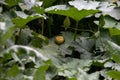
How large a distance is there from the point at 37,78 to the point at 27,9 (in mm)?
633

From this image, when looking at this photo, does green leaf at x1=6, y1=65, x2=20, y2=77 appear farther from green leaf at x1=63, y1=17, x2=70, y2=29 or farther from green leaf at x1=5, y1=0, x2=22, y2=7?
green leaf at x1=63, y1=17, x2=70, y2=29

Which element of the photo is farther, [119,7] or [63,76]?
[119,7]

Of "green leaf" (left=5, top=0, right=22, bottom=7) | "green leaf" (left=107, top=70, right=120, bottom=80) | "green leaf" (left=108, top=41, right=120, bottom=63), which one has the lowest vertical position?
"green leaf" (left=107, top=70, right=120, bottom=80)

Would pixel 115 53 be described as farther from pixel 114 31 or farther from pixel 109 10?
pixel 109 10

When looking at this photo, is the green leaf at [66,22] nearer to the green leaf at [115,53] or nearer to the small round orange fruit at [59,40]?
the small round orange fruit at [59,40]

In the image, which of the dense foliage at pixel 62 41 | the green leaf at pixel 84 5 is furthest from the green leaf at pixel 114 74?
the green leaf at pixel 84 5

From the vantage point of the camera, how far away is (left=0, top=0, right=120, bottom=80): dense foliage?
1824 millimetres

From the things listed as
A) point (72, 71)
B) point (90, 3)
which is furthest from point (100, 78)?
point (90, 3)

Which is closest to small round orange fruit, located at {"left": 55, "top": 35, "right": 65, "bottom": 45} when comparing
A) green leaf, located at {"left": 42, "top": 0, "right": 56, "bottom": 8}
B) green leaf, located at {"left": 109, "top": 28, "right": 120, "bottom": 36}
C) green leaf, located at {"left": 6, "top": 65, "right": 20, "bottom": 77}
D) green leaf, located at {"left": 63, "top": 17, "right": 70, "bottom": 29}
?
green leaf, located at {"left": 63, "top": 17, "right": 70, "bottom": 29}

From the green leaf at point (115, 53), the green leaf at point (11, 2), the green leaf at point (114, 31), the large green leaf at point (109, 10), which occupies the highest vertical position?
the green leaf at point (11, 2)

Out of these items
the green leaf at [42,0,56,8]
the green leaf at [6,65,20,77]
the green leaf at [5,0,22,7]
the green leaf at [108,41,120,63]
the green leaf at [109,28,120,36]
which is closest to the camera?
the green leaf at [6,65,20,77]

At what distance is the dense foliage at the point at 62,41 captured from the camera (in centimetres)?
182

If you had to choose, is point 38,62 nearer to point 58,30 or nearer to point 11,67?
point 11,67

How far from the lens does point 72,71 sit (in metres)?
2.12
